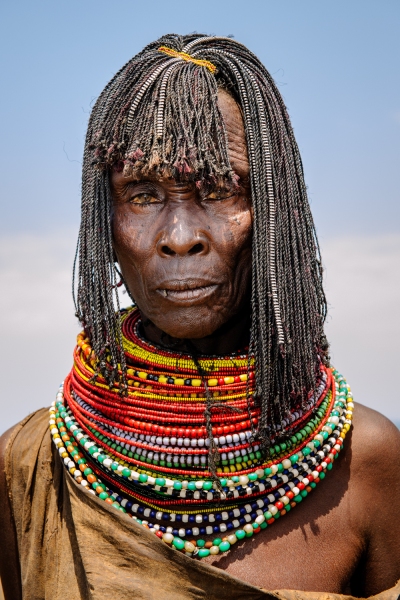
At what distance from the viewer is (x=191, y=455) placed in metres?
2.65

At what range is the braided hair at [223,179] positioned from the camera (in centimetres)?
256

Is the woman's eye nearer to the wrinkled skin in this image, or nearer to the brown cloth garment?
the wrinkled skin

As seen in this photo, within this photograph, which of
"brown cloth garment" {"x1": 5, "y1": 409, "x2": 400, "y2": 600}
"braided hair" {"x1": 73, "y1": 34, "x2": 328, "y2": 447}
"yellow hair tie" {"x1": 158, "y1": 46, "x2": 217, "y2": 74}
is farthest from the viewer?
"yellow hair tie" {"x1": 158, "y1": 46, "x2": 217, "y2": 74}

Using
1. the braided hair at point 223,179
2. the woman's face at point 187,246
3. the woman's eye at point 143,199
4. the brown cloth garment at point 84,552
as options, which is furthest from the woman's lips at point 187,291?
the brown cloth garment at point 84,552

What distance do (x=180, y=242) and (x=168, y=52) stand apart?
77 cm

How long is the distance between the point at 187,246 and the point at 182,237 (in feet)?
0.11

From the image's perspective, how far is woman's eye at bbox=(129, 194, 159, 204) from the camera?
2639 mm

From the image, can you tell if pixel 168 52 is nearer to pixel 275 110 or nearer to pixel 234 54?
pixel 234 54

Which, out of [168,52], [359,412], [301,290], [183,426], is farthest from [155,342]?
[168,52]

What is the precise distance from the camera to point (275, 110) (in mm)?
2717

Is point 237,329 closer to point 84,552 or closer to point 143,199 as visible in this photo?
point 143,199

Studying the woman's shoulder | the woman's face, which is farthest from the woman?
the woman's shoulder

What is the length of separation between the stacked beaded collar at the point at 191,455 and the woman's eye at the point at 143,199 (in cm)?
50

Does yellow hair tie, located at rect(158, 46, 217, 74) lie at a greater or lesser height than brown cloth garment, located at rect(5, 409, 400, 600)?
greater
